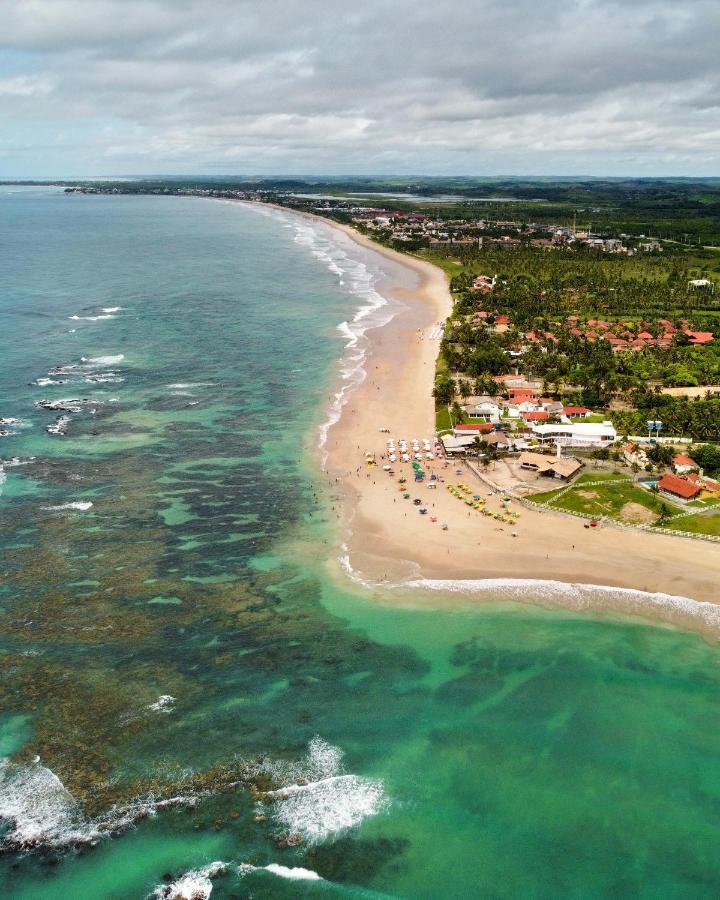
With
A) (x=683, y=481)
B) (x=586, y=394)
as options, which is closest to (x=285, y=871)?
(x=683, y=481)

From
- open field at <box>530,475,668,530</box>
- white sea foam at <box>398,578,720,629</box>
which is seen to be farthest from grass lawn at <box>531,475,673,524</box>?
white sea foam at <box>398,578,720,629</box>

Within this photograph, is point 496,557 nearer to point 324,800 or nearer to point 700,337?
point 324,800

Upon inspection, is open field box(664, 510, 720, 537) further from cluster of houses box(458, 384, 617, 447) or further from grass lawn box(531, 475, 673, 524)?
cluster of houses box(458, 384, 617, 447)

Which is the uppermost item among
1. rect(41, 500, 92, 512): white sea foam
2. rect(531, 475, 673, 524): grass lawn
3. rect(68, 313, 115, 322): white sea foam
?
rect(68, 313, 115, 322): white sea foam

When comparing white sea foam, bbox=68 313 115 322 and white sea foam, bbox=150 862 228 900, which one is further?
white sea foam, bbox=68 313 115 322

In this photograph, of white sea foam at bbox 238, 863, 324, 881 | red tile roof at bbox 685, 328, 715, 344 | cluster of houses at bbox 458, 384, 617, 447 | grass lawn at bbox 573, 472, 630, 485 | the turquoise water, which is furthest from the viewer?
red tile roof at bbox 685, 328, 715, 344

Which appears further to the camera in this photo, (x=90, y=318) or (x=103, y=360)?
(x=90, y=318)

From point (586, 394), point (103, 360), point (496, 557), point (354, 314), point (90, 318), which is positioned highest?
point (354, 314)
